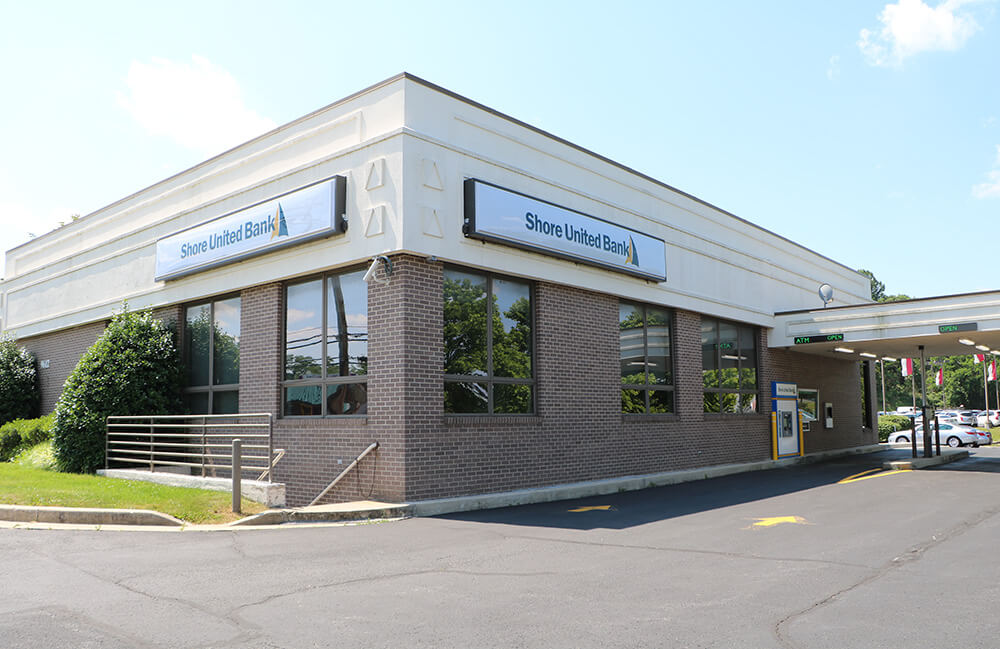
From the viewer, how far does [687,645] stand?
5.36m

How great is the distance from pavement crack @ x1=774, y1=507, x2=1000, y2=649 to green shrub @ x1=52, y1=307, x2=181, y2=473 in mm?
14334

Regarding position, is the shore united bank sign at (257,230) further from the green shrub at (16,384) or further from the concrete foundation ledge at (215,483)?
the green shrub at (16,384)

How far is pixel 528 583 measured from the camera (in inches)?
290

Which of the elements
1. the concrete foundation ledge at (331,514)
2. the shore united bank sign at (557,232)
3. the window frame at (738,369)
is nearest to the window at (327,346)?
the concrete foundation ledge at (331,514)

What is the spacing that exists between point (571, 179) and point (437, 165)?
13.1 feet

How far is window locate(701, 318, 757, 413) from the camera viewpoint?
2055 centimetres

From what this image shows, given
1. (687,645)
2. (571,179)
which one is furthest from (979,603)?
(571,179)

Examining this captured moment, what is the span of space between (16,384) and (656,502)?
1895 centimetres

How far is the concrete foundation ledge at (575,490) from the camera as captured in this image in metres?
12.3

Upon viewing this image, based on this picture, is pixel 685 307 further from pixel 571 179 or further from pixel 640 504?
pixel 640 504

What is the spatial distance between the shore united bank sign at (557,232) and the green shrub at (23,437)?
12987 mm

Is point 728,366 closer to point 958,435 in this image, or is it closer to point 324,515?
point 324,515

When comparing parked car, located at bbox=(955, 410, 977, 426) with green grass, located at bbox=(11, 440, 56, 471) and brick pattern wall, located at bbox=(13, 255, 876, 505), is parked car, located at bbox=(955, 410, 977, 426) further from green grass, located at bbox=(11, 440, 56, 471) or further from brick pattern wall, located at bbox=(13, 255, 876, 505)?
green grass, located at bbox=(11, 440, 56, 471)

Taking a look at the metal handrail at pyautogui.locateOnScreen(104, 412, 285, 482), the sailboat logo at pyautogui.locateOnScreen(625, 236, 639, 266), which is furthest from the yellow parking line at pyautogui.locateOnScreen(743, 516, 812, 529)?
the metal handrail at pyautogui.locateOnScreen(104, 412, 285, 482)
